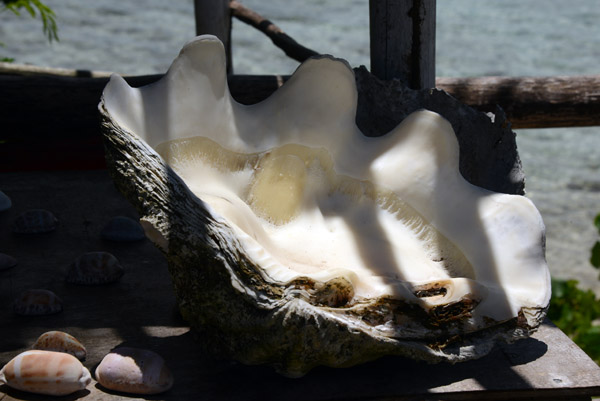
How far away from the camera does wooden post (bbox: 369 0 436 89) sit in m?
2.12

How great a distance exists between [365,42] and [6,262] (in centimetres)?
610

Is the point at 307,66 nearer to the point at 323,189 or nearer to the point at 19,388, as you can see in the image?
the point at 323,189

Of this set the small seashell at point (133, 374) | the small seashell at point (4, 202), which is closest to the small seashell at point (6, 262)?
the small seashell at point (4, 202)

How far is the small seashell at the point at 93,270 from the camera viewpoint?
195cm

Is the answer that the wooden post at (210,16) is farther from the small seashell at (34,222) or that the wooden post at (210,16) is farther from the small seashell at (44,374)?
the small seashell at (44,374)

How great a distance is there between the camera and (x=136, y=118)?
171 centimetres

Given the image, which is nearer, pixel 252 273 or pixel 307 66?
pixel 252 273

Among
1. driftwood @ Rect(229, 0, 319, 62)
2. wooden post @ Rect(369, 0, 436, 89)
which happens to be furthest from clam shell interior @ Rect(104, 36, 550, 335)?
driftwood @ Rect(229, 0, 319, 62)

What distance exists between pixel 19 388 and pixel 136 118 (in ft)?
2.01

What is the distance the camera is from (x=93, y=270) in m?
1.95

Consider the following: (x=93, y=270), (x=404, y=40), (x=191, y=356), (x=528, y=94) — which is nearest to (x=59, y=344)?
(x=191, y=356)

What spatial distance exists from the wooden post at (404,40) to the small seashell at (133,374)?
43.3 inches

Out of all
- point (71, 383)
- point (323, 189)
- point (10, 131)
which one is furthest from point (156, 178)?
point (10, 131)

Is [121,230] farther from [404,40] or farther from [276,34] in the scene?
[276,34]
